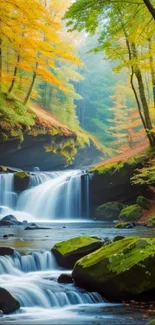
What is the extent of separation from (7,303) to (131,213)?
1209 cm

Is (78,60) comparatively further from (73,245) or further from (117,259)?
(117,259)

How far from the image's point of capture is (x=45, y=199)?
69.1ft

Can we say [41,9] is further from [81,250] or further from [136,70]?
[81,250]

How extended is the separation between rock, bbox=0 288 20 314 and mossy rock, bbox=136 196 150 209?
12897 mm

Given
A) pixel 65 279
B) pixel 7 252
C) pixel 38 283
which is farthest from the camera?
pixel 7 252

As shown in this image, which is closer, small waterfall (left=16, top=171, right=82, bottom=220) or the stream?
the stream

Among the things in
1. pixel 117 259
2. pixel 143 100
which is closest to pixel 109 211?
pixel 143 100

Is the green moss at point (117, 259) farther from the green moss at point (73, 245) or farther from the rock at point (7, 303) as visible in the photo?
the rock at point (7, 303)

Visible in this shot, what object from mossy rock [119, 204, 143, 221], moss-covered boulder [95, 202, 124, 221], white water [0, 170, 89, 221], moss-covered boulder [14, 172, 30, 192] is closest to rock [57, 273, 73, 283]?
mossy rock [119, 204, 143, 221]

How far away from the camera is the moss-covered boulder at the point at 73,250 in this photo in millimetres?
8016

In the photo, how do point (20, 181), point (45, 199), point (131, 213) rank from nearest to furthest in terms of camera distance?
1. point (131, 213)
2. point (45, 199)
3. point (20, 181)

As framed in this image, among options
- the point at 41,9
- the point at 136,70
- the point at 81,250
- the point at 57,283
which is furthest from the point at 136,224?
the point at 41,9

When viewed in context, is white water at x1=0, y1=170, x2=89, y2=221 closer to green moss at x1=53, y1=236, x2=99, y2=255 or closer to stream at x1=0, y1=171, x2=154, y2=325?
stream at x1=0, y1=171, x2=154, y2=325

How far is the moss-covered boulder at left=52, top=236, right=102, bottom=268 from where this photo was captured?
26.3 feet
